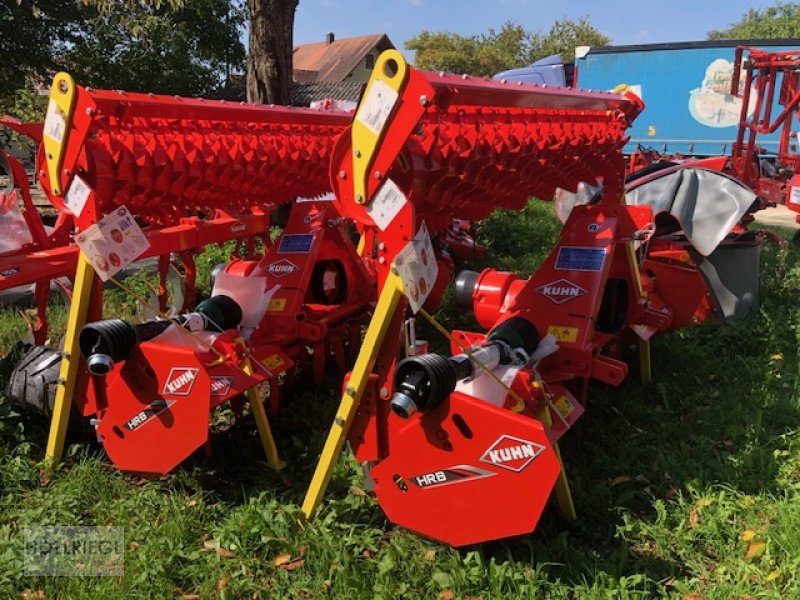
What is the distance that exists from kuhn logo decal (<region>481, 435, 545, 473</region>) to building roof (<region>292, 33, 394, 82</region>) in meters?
36.2

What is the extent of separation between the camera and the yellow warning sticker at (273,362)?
3570 millimetres

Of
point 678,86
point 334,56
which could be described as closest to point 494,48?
point 334,56

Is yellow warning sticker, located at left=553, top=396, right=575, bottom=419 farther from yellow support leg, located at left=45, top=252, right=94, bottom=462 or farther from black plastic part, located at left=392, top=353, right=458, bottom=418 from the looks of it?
yellow support leg, located at left=45, top=252, right=94, bottom=462

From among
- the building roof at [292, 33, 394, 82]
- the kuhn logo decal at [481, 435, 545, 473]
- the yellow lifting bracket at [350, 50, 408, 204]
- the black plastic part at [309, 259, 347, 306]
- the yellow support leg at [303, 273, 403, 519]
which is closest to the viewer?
the yellow lifting bracket at [350, 50, 408, 204]

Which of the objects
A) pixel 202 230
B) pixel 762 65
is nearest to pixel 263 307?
pixel 202 230

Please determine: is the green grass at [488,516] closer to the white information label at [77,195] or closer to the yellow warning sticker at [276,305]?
the yellow warning sticker at [276,305]

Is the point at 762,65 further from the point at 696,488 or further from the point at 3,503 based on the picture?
the point at 3,503

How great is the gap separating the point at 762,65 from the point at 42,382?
367 inches

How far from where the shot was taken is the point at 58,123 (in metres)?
2.73

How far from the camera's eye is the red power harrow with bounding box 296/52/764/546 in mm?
2297

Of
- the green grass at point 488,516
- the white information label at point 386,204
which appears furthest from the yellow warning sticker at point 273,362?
the white information label at point 386,204

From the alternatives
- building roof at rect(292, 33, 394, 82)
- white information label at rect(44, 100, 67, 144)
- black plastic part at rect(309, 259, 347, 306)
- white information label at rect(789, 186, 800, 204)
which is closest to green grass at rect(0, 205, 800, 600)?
black plastic part at rect(309, 259, 347, 306)

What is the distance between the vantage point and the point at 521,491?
7.55 ft

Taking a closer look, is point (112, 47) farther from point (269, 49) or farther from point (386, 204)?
point (386, 204)
